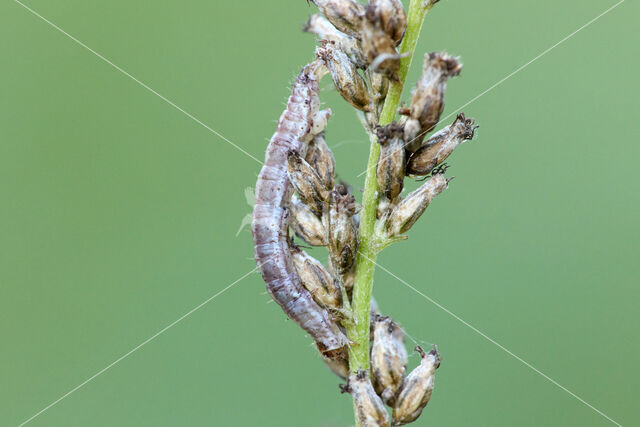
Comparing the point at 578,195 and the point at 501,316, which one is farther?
the point at 578,195

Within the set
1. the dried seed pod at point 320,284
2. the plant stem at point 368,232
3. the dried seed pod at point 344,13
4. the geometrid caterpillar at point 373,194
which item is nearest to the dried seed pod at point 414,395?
the geometrid caterpillar at point 373,194

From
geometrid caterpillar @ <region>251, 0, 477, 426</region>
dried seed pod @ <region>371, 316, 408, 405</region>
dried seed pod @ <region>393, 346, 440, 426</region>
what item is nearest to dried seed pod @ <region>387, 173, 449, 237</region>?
geometrid caterpillar @ <region>251, 0, 477, 426</region>

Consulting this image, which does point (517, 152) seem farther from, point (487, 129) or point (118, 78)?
point (118, 78)

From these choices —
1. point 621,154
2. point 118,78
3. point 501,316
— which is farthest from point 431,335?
point 118,78

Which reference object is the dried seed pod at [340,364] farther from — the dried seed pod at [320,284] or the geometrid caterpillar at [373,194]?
the dried seed pod at [320,284]

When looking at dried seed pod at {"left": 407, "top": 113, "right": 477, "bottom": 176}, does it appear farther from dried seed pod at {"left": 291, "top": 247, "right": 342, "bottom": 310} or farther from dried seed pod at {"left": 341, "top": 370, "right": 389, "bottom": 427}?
dried seed pod at {"left": 341, "top": 370, "right": 389, "bottom": 427}

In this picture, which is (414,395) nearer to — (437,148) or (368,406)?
(368,406)

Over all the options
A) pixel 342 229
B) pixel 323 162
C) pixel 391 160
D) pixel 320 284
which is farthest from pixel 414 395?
pixel 323 162
